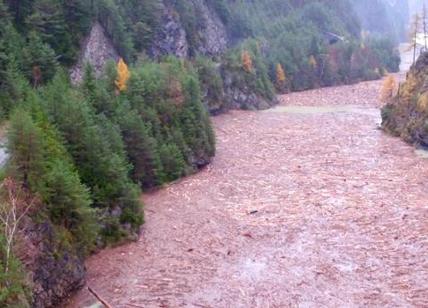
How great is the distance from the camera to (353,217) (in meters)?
30.9

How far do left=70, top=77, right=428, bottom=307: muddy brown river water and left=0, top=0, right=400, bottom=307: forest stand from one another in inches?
81.1

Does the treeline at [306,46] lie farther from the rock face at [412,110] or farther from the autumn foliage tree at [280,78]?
the rock face at [412,110]

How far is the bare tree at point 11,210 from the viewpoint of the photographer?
1789 cm

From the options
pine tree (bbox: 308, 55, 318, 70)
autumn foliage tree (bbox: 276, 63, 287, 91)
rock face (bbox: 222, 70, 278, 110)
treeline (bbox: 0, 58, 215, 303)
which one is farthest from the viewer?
pine tree (bbox: 308, 55, 318, 70)

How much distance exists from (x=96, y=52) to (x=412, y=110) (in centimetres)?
2904

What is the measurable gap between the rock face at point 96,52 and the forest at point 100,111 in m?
0.65

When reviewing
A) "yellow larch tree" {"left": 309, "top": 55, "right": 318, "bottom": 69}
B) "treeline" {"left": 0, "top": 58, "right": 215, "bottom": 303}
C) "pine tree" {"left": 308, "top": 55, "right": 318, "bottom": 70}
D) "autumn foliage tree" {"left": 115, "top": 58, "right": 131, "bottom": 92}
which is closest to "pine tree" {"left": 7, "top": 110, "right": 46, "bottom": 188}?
"treeline" {"left": 0, "top": 58, "right": 215, "bottom": 303}

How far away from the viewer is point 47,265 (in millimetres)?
20406

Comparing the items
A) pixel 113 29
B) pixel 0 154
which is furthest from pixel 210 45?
pixel 0 154

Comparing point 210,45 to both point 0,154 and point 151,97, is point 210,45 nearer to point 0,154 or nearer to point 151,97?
point 151,97

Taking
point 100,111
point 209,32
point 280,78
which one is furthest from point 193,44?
point 100,111

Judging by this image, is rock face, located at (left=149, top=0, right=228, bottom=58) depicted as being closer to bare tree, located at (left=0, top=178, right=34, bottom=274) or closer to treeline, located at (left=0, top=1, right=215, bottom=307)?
treeline, located at (left=0, top=1, right=215, bottom=307)

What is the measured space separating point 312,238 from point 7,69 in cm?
2258

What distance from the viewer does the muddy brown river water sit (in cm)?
2262
